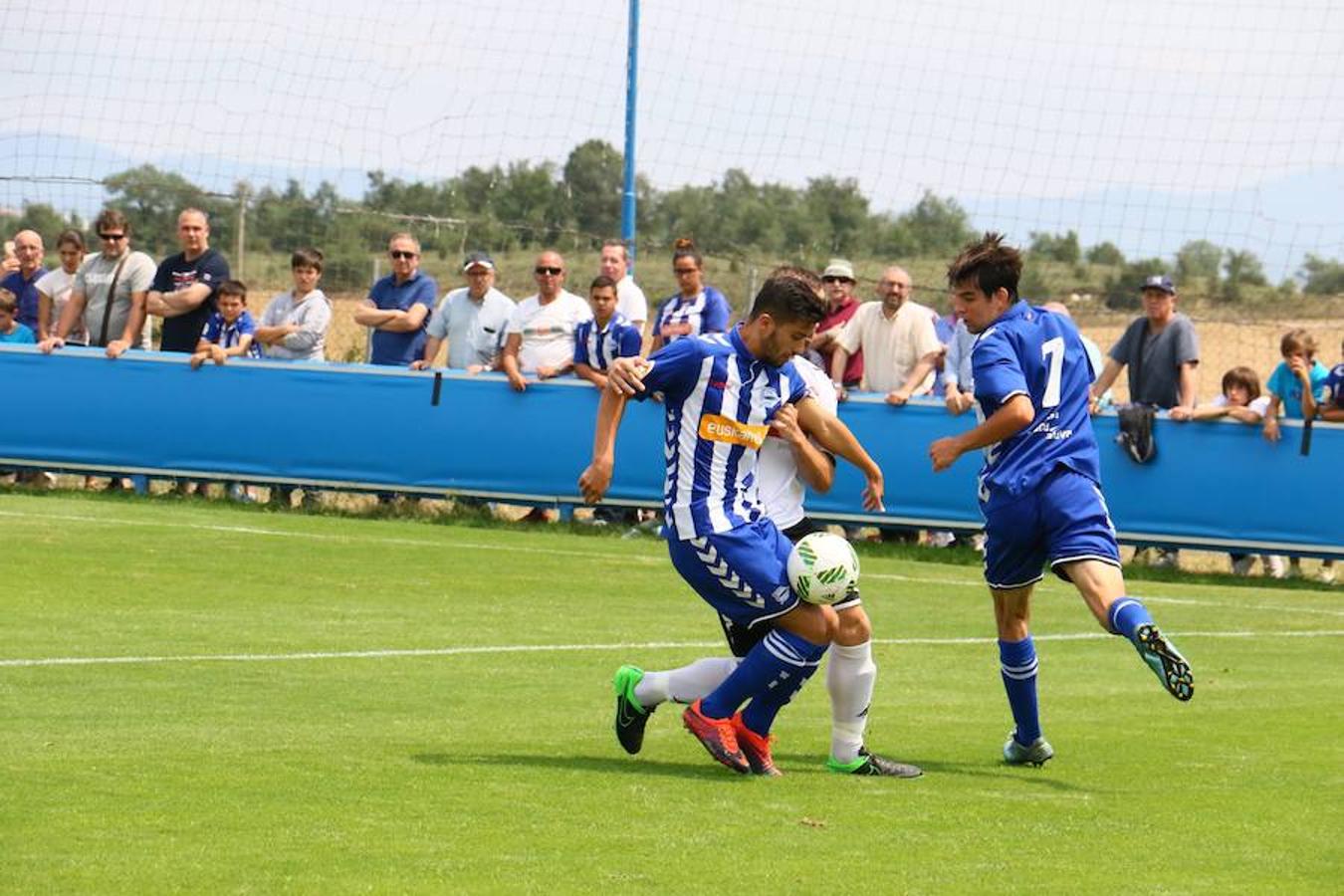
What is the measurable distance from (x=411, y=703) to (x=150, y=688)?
1.14 metres

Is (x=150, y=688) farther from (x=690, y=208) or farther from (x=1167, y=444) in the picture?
(x=690, y=208)

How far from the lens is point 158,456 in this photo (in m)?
18.6

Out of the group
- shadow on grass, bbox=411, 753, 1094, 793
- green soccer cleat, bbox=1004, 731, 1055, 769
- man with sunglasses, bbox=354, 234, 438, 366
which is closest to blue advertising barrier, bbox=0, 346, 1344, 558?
man with sunglasses, bbox=354, 234, 438, 366

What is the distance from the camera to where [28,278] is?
20.3 metres

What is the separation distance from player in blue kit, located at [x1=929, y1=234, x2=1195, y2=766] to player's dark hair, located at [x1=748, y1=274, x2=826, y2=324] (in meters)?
0.90

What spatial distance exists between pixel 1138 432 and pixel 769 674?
9498 mm

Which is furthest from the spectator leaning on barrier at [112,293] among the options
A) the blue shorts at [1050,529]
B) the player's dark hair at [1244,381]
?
the blue shorts at [1050,529]

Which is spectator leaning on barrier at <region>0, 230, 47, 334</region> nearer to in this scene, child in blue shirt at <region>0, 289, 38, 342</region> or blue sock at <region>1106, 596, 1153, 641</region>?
child in blue shirt at <region>0, 289, 38, 342</region>

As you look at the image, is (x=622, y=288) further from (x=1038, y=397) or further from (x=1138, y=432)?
(x=1038, y=397)

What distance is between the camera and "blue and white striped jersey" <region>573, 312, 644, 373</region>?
1739cm

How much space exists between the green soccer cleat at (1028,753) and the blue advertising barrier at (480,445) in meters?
8.46

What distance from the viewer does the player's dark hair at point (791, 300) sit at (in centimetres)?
780

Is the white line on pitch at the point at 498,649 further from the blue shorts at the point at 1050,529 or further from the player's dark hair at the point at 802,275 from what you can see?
the player's dark hair at the point at 802,275

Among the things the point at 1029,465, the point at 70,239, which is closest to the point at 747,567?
the point at 1029,465
